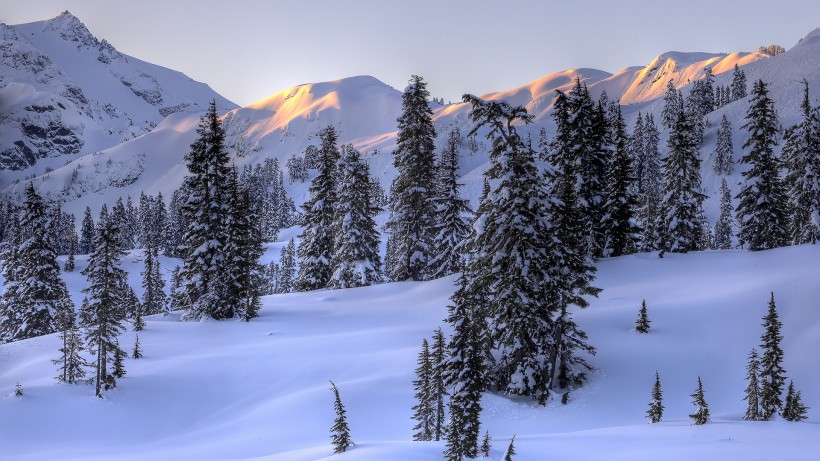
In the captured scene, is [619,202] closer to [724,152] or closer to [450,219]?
[450,219]

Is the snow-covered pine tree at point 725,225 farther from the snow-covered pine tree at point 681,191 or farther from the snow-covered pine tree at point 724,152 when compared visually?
the snow-covered pine tree at point 681,191

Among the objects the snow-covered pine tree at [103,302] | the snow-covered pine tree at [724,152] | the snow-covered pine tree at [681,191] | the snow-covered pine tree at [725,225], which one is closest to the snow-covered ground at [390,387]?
the snow-covered pine tree at [103,302]

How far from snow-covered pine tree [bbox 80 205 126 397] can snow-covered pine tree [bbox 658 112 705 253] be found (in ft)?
122

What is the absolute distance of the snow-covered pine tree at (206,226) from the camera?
3662cm

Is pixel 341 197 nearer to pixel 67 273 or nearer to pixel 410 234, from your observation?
pixel 410 234

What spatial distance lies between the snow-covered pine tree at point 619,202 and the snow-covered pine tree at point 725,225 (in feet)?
205

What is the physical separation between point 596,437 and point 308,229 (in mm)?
37707

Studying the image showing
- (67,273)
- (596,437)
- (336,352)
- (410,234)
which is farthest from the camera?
(67,273)

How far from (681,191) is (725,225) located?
6517cm

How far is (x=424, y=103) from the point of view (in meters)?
42.2

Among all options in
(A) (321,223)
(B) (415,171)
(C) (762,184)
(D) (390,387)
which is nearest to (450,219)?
(B) (415,171)

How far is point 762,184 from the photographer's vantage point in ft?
131

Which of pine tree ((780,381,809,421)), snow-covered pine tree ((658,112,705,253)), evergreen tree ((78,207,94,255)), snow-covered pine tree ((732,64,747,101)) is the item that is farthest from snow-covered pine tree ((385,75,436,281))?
snow-covered pine tree ((732,64,747,101))

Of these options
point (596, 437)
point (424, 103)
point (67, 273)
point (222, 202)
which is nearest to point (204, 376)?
point (222, 202)
